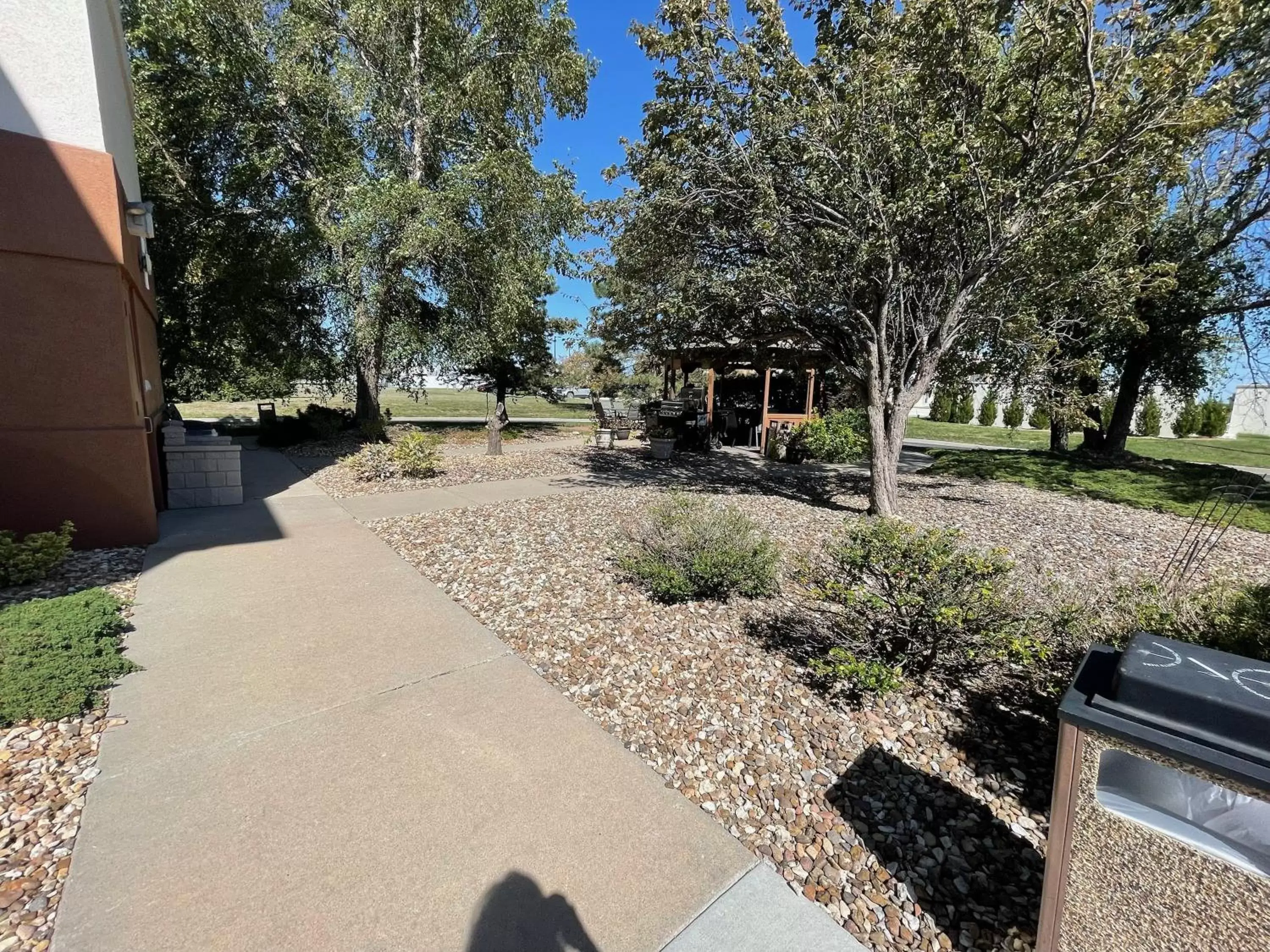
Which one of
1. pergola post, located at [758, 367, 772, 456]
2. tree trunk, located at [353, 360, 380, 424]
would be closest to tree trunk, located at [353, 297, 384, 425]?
tree trunk, located at [353, 360, 380, 424]

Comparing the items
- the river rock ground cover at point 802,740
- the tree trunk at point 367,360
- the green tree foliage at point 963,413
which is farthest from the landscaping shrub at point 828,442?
the green tree foliage at point 963,413

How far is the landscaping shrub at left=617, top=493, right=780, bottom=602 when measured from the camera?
164 inches

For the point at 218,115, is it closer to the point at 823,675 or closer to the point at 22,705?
the point at 22,705

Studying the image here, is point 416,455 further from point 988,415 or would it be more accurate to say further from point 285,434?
point 988,415

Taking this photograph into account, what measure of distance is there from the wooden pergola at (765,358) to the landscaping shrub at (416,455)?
4108 millimetres

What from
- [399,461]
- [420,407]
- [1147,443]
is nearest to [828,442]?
[399,461]

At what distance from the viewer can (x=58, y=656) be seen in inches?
114

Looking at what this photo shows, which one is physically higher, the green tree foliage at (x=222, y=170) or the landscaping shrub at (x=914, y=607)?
the green tree foliage at (x=222, y=170)

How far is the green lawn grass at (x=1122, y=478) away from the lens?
8359 millimetres

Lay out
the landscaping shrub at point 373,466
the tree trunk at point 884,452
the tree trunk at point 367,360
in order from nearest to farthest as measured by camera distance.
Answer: the tree trunk at point 884,452 → the landscaping shrub at point 373,466 → the tree trunk at point 367,360

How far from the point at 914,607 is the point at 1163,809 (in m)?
1.85

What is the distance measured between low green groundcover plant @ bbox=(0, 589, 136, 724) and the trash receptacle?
154 inches

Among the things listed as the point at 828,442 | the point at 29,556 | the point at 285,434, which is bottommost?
the point at 29,556

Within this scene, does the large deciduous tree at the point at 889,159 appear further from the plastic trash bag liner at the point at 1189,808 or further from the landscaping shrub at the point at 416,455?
the plastic trash bag liner at the point at 1189,808
